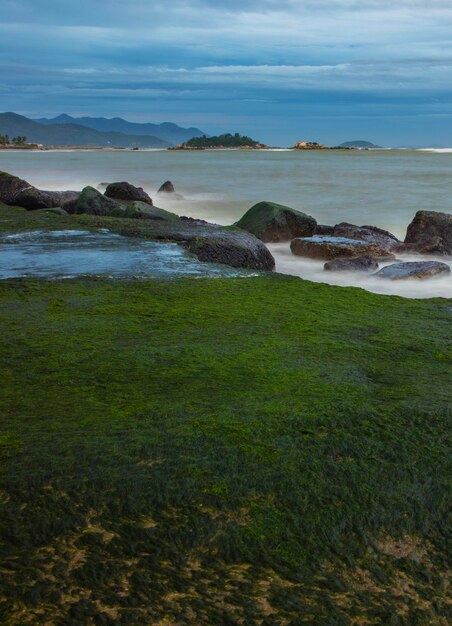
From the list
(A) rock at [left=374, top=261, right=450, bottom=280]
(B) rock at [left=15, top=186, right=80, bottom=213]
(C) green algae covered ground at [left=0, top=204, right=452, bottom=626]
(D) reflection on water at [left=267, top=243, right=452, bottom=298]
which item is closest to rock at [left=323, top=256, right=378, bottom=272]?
(D) reflection on water at [left=267, top=243, right=452, bottom=298]

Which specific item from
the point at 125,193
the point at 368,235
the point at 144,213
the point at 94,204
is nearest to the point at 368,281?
the point at 144,213

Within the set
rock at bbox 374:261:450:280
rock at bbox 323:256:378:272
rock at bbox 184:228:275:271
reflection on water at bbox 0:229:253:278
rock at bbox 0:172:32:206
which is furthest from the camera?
rock at bbox 0:172:32:206

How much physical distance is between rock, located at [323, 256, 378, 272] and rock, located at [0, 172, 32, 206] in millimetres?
5955

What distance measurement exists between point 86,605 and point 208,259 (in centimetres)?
456

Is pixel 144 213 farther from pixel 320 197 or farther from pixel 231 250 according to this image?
pixel 320 197

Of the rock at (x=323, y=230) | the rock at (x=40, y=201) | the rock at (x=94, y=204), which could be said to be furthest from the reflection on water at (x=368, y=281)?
the rock at (x=40, y=201)

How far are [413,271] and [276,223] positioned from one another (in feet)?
10.4

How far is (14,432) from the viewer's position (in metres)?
2.14

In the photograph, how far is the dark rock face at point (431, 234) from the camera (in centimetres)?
948

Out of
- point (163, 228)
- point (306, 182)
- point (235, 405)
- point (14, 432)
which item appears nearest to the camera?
point (14, 432)

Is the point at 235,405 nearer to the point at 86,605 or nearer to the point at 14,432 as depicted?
the point at 14,432

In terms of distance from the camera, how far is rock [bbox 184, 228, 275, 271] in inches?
234

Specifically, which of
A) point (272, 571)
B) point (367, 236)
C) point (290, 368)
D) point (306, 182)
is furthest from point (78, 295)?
point (306, 182)

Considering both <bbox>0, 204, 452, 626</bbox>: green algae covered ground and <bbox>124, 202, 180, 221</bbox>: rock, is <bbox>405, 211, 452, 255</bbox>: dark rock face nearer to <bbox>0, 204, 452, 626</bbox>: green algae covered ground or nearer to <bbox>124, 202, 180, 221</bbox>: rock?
<bbox>124, 202, 180, 221</bbox>: rock
